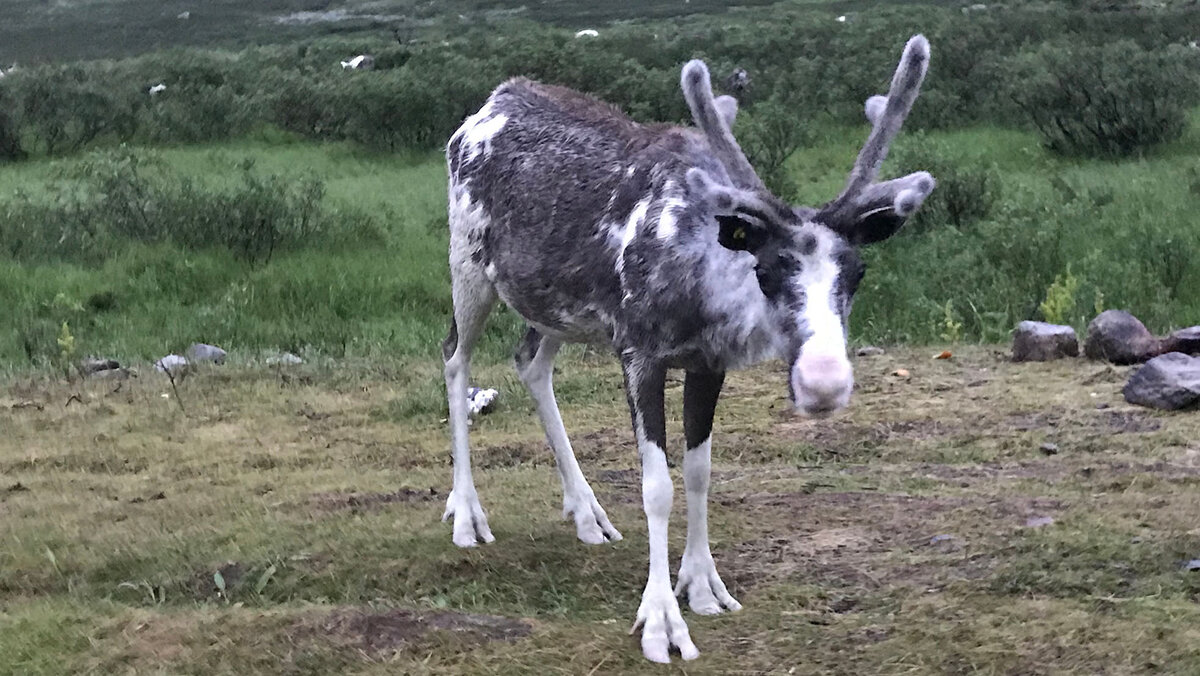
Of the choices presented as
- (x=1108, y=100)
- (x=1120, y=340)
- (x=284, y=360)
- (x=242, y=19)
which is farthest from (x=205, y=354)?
(x=242, y=19)

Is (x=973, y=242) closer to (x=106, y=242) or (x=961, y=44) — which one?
(x=106, y=242)

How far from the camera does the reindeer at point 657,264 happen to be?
399 centimetres

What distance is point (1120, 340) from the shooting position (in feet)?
25.9

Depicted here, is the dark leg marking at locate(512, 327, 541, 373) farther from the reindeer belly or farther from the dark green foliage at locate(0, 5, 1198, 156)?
the dark green foliage at locate(0, 5, 1198, 156)

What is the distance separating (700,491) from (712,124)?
1303 millimetres

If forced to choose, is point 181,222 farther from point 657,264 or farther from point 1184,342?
point 657,264

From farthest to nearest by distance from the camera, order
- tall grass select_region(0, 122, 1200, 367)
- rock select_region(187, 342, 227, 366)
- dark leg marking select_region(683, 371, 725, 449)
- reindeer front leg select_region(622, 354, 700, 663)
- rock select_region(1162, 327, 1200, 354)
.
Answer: tall grass select_region(0, 122, 1200, 367) < rock select_region(187, 342, 227, 366) < rock select_region(1162, 327, 1200, 354) < dark leg marking select_region(683, 371, 725, 449) < reindeer front leg select_region(622, 354, 700, 663)

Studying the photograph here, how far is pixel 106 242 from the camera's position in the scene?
13.4 meters

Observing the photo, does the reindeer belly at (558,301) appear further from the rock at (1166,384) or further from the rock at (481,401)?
the rock at (1166,384)

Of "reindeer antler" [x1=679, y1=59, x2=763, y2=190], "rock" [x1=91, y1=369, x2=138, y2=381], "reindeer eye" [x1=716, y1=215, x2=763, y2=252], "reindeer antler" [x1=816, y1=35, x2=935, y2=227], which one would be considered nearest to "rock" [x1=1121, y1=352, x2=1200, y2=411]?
"reindeer antler" [x1=816, y1=35, x2=935, y2=227]

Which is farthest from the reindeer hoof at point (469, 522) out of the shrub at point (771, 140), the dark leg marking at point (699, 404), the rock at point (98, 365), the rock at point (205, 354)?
the shrub at point (771, 140)

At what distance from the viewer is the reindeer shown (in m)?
3.99

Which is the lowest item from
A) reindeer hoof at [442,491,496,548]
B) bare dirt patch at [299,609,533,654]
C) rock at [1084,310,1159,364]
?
rock at [1084,310,1159,364]

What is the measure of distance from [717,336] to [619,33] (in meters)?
26.0
